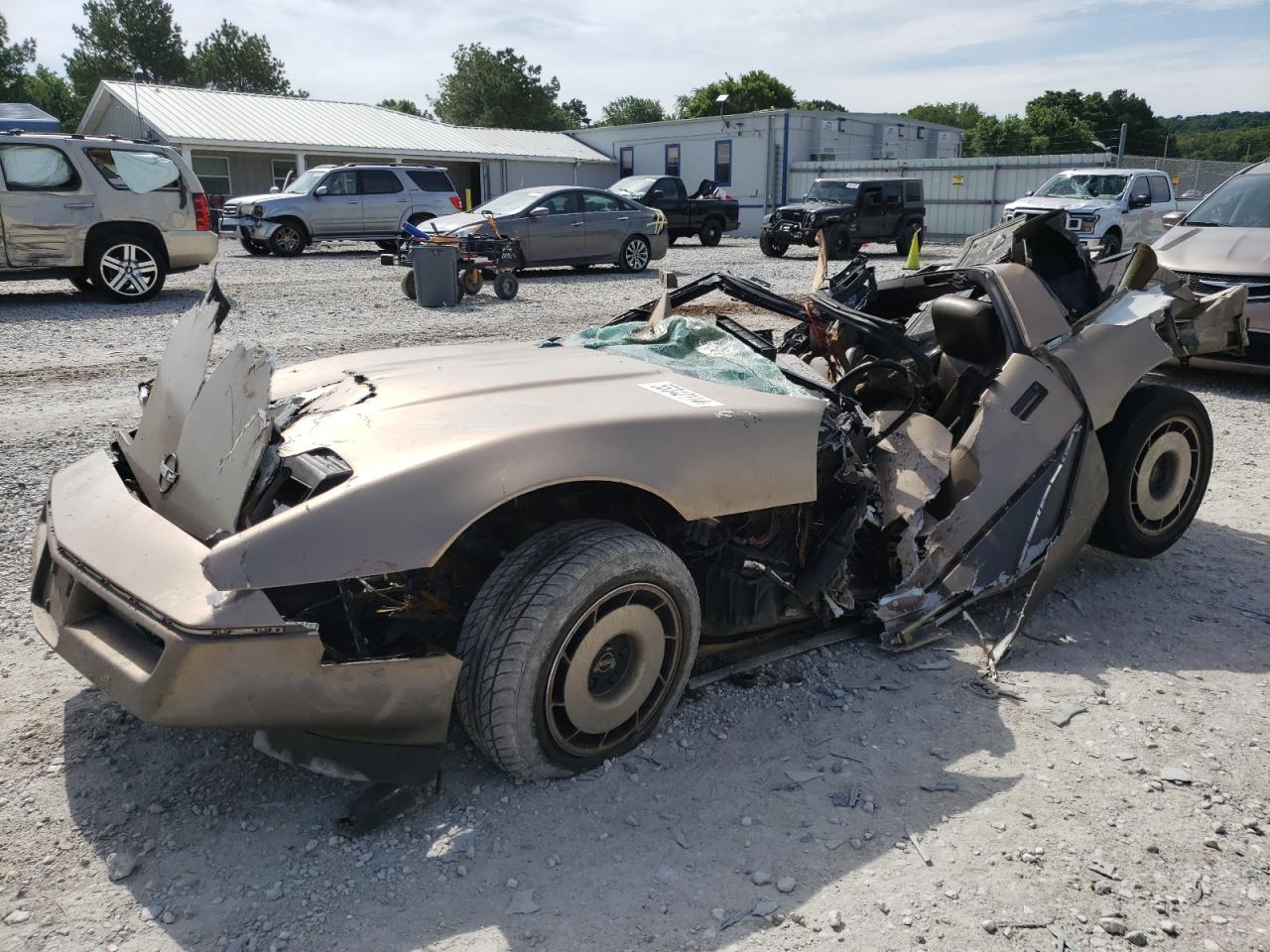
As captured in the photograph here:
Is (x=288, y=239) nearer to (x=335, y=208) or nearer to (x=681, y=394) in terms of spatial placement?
(x=335, y=208)

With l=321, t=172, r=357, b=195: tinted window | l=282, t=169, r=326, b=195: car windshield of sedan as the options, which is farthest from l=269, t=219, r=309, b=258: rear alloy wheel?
l=321, t=172, r=357, b=195: tinted window

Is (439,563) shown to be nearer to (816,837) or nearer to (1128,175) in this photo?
(816,837)

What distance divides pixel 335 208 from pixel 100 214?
8.31 meters

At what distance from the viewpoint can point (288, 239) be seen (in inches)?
755

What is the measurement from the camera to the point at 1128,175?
63.9 ft

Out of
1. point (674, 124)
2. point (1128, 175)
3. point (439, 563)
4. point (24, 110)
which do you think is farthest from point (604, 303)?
point (674, 124)

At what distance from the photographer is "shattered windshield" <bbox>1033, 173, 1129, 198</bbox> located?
19.7m

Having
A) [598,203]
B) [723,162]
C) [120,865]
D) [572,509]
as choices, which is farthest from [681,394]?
[723,162]

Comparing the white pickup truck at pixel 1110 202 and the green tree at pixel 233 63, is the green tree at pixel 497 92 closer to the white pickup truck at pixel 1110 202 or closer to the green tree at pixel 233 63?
the green tree at pixel 233 63

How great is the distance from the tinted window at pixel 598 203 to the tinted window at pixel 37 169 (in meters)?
8.30

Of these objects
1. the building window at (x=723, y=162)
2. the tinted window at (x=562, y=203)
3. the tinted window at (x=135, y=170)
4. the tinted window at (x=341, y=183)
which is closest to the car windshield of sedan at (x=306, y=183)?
the tinted window at (x=341, y=183)

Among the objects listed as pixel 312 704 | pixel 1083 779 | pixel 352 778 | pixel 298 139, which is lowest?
pixel 1083 779

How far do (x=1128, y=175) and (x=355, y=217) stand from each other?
53.0 ft

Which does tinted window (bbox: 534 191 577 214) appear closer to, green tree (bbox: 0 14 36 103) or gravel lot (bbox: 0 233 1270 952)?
gravel lot (bbox: 0 233 1270 952)
